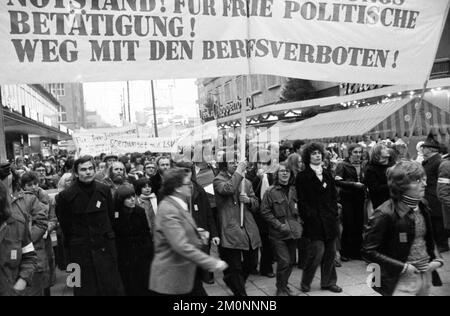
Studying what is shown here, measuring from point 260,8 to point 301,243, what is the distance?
3.14 meters

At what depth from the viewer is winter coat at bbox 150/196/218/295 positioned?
139 inches

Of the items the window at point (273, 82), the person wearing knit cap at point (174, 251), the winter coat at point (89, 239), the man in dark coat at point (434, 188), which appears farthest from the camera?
the window at point (273, 82)

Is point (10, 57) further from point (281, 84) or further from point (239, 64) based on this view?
point (281, 84)

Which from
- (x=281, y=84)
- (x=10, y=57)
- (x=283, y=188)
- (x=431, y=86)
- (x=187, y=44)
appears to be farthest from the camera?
(x=281, y=84)

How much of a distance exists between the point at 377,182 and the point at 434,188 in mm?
1451

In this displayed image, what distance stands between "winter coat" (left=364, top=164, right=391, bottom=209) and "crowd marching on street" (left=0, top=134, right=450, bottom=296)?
0.02 metres

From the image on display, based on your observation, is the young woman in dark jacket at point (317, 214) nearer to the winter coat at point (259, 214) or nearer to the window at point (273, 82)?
the winter coat at point (259, 214)

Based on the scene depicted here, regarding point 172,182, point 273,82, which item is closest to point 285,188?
point 172,182

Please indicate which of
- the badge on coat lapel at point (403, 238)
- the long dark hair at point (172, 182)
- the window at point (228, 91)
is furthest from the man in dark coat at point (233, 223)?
the window at point (228, 91)

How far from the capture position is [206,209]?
5805 millimetres

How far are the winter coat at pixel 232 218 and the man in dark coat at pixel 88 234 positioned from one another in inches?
54.8

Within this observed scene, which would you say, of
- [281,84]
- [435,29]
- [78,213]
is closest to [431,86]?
[435,29]

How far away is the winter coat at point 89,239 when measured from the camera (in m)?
5.09

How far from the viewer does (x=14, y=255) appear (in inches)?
139
